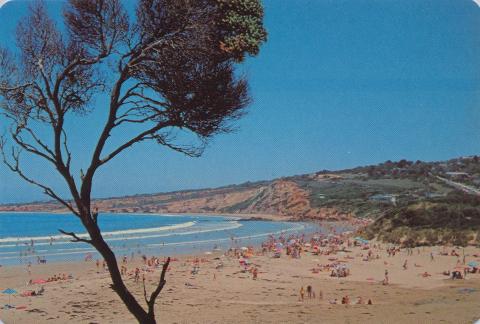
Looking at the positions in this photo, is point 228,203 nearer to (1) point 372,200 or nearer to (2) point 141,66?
(1) point 372,200

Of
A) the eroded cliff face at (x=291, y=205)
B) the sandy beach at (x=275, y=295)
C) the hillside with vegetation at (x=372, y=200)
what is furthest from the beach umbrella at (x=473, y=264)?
the eroded cliff face at (x=291, y=205)

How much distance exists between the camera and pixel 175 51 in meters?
4.88

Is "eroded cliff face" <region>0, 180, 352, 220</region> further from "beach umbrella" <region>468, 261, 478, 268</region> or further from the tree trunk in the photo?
"beach umbrella" <region>468, 261, 478, 268</region>

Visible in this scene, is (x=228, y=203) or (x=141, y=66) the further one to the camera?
(x=228, y=203)

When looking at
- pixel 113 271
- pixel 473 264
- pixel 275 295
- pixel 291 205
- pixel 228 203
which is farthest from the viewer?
pixel 291 205

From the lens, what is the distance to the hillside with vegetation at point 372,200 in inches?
618

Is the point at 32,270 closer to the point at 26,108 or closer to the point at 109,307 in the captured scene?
the point at 109,307

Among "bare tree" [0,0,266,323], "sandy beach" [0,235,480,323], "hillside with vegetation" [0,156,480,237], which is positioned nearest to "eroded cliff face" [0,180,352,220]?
"hillside with vegetation" [0,156,480,237]

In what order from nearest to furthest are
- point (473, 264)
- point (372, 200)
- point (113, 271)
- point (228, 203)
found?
point (113, 271) → point (473, 264) → point (228, 203) → point (372, 200)

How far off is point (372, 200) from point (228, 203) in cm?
862

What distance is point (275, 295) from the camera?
978cm

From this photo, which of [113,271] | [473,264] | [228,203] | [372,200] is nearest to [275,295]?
[473,264]

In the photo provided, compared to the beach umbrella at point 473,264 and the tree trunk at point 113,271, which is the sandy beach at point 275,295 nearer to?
the beach umbrella at point 473,264

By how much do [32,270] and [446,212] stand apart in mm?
12260
